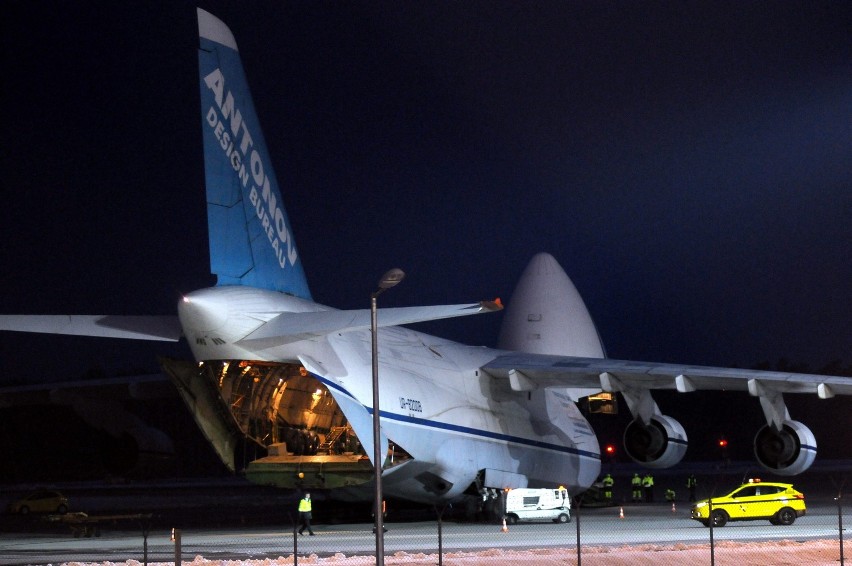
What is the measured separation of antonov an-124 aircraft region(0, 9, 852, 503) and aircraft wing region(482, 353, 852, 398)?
0.04 meters

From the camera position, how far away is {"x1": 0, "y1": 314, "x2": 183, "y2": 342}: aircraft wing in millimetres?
16766

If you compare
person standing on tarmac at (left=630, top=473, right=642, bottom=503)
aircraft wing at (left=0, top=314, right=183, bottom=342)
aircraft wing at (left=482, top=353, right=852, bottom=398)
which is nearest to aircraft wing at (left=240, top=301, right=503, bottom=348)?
aircraft wing at (left=0, top=314, right=183, bottom=342)

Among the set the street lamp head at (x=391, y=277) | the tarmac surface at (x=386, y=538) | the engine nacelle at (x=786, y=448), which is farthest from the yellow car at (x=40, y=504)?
the street lamp head at (x=391, y=277)

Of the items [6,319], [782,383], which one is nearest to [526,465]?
[782,383]

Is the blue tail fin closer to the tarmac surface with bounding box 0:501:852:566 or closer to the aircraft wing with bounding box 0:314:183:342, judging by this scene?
the aircraft wing with bounding box 0:314:183:342

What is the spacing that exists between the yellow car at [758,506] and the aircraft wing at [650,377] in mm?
Answer: 1936

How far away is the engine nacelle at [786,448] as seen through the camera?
889 inches

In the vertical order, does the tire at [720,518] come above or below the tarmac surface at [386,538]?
above

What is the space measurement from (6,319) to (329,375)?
5.14 m

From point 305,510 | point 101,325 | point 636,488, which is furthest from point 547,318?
point 101,325

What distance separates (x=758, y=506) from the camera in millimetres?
22391

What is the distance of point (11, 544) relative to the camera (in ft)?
68.9

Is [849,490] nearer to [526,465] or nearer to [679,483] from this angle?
[679,483]

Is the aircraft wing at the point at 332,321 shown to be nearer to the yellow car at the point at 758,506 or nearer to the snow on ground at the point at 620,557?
the snow on ground at the point at 620,557
